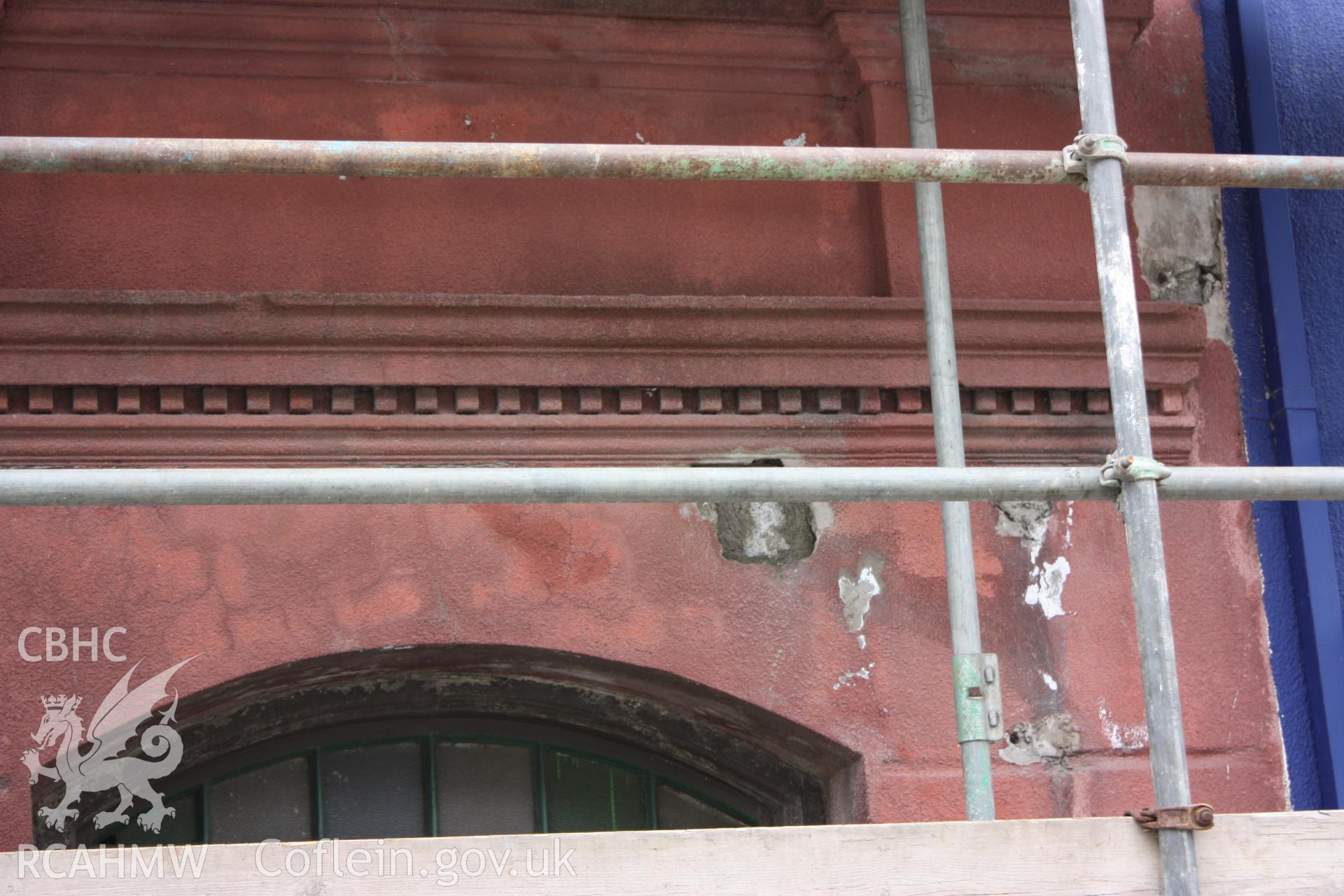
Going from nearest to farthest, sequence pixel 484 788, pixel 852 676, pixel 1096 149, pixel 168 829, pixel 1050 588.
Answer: pixel 1096 149 < pixel 852 676 < pixel 1050 588 < pixel 168 829 < pixel 484 788

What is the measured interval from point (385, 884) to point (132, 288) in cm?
191

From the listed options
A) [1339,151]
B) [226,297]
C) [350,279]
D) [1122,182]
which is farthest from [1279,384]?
[226,297]

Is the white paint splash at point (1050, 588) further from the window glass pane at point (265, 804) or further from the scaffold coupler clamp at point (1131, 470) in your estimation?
the window glass pane at point (265, 804)

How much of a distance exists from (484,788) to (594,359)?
110cm

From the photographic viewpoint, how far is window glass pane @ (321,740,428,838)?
A: 3592 millimetres

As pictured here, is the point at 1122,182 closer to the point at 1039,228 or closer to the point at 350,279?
the point at 1039,228

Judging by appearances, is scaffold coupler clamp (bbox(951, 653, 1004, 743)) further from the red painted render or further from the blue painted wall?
the blue painted wall

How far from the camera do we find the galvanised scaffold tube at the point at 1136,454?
6.81ft

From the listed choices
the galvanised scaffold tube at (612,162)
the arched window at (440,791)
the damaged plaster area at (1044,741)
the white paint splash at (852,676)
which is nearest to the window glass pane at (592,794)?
the arched window at (440,791)

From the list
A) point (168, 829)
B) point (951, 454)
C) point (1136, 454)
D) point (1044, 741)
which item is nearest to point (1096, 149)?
point (1136, 454)

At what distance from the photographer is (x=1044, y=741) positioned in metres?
3.33

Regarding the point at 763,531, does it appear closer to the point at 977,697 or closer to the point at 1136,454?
the point at 977,697

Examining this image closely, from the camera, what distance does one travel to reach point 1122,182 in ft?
7.71

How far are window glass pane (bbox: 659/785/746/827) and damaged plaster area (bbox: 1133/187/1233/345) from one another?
1.68 meters
